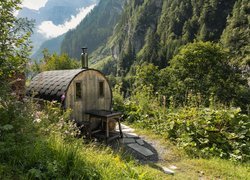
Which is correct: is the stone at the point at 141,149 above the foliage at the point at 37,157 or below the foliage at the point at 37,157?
below

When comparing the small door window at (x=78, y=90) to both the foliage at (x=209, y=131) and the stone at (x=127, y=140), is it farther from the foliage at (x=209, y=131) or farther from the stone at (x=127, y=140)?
the foliage at (x=209, y=131)

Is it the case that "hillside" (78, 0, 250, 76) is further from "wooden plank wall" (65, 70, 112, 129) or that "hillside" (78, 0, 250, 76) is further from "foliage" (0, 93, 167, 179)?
"foliage" (0, 93, 167, 179)

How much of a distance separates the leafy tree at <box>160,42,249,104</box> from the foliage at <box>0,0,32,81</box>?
21457 millimetres

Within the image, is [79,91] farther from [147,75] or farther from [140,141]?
[147,75]

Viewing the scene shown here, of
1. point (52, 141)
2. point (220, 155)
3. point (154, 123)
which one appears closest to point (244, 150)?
point (220, 155)

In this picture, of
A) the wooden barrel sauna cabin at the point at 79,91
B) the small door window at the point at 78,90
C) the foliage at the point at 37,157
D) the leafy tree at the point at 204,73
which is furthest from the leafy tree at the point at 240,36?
the foliage at the point at 37,157

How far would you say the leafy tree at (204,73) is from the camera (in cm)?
2480

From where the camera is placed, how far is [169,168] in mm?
5992

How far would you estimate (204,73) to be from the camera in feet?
85.8

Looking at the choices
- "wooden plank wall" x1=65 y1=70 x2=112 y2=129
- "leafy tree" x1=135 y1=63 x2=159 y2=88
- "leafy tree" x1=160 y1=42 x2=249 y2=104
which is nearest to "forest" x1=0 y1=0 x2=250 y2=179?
"wooden plank wall" x1=65 y1=70 x2=112 y2=129

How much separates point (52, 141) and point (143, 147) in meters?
4.06

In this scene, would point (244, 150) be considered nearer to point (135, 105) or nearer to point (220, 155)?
point (220, 155)

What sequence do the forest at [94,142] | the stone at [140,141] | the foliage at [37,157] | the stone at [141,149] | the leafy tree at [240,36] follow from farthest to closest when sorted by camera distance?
the leafy tree at [240,36] → the stone at [140,141] → the stone at [141,149] → the forest at [94,142] → the foliage at [37,157]

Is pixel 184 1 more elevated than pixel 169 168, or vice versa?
pixel 184 1
